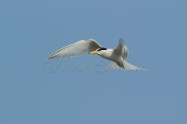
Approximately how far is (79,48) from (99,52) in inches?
35.9

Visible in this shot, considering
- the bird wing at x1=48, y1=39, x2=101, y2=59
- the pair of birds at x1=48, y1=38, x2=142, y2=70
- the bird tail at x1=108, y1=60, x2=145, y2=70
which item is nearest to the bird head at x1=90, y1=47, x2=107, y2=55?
the pair of birds at x1=48, y1=38, x2=142, y2=70

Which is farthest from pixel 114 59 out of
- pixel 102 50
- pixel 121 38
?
pixel 121 38

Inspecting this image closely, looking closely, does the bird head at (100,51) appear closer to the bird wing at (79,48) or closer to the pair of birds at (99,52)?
the pair of birds at (99,52)

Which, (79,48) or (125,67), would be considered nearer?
(125,67)

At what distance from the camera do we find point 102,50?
1881 cm

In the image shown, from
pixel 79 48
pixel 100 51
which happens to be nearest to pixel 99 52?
pixel 100 51

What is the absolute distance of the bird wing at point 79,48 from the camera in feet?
62.3

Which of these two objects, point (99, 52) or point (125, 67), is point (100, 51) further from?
point (125, 67)

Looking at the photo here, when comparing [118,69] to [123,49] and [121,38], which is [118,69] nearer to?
[123,49]

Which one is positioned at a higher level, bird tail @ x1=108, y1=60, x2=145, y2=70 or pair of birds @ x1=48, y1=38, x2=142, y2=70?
pair of birds @ x1=48, y1=38, x2=142, y2=70

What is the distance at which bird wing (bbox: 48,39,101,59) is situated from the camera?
62.3 ft

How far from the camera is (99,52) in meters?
18.8

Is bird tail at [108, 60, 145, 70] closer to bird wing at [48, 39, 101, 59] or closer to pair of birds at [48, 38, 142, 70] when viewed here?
pair of birds at [48, 38, 142, 70]

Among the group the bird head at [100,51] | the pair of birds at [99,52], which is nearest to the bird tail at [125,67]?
the pair of birds at [99,52]
